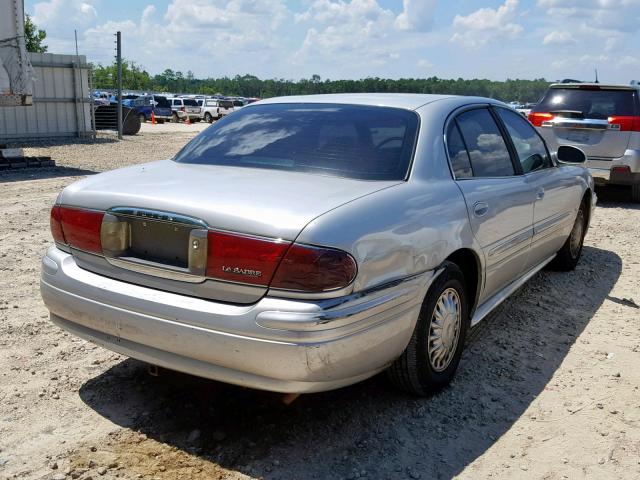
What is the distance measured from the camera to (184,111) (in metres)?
44.7

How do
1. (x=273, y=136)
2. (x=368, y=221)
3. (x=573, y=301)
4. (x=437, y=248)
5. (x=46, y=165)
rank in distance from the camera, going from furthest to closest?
1. (x=46, y=165)
2. (x=573, y=301)
3. (x=273, y=136)
4. (x=437, y=248)
5. (x=368, y=221)

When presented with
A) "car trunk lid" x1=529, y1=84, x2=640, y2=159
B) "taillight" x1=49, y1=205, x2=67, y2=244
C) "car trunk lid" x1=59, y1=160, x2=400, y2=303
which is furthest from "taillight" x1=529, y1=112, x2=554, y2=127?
"taillight" x1=49, y1=205, x2=67, y2=244

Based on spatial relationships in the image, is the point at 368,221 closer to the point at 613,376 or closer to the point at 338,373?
the point at 338,373

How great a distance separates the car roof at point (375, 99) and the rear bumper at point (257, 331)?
3.91 feet

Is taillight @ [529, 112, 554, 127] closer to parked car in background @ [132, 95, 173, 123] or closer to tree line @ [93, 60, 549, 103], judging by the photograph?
tree line @ [93, 60, 549, 103]

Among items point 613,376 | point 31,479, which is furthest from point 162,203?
point 613,376

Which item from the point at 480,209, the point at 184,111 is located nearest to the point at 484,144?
the point at 480,209

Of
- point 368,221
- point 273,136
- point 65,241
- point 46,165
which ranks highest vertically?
point 273,136

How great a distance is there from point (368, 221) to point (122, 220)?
1117 millimetres

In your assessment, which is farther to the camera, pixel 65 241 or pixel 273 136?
pixel 273 136

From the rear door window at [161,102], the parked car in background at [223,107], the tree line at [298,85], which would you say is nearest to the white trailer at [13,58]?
the tree line at [298,85]

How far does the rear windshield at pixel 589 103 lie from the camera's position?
9.60 metres

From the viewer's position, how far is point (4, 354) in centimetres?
386

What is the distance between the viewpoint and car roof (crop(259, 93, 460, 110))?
12.5 ft
